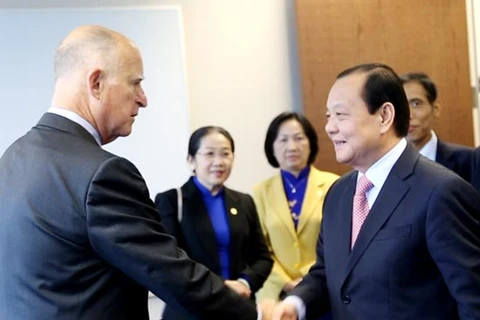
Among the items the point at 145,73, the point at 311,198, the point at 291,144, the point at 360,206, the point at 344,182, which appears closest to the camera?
the point at 360,206

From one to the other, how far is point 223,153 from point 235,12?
44.2 inches

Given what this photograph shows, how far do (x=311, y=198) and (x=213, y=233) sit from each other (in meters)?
0.58

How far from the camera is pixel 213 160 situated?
2.86 meters

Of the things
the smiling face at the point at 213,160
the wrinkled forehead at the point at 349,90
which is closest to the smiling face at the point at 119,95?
the wrinkled forehead at the point at 349,90

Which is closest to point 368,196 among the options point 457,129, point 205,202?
point 205,202

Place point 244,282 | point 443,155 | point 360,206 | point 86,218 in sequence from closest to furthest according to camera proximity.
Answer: point 86,218 → point 360,206 → point 244,282 → point 443,155

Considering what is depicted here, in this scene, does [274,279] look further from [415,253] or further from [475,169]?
[415,253]

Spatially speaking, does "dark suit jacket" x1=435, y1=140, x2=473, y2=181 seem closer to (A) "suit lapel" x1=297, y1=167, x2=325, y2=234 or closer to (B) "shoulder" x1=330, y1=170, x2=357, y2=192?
(A) "suit lapel" x1=297, y1=167, x2=325, y2=234

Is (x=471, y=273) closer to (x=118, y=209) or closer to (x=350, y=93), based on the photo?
(x=350, y=93)

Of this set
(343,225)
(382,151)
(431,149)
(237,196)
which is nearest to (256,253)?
(237,196)

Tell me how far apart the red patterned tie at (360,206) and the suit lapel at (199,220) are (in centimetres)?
102

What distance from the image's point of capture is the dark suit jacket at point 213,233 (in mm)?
2703

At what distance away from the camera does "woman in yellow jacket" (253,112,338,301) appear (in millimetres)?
2994

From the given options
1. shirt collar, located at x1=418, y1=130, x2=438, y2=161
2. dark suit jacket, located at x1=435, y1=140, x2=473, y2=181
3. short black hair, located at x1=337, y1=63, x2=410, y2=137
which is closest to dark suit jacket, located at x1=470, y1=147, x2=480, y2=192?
dark suit jacket, located at x1=435, y1=140, x2=473, y2=181
